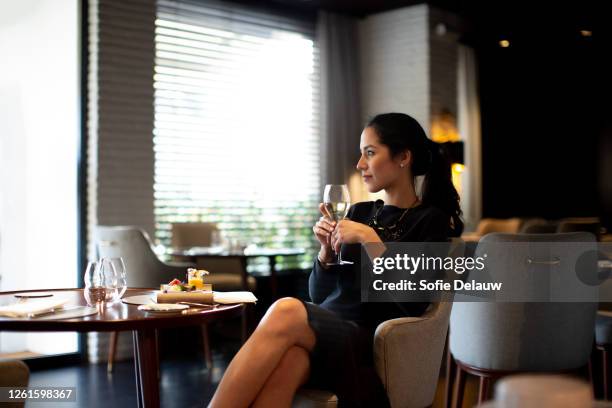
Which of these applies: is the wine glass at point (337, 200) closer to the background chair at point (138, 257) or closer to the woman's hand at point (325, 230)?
the woman's hand at point (325, 230)

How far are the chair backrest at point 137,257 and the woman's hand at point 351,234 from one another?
7.52 ft

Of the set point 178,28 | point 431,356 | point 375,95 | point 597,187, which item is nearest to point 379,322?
point 431,356

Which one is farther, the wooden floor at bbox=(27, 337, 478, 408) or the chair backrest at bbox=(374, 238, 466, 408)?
the wooden floor at bbox=(27, 337, 478, 408)

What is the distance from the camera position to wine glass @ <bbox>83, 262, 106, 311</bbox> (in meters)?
1.98

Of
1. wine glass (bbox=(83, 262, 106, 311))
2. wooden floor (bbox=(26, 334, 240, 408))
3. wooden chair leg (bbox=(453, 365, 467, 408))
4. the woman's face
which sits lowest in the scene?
wooden floor (bbox=(26, 334, 240, 408))

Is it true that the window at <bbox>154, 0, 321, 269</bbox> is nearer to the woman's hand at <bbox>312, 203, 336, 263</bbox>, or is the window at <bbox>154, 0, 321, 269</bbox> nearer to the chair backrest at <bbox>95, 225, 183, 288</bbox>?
the chair backrest at <bbox>95, 225, 183, 288</bbox>

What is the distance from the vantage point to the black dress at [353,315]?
6.57 ft

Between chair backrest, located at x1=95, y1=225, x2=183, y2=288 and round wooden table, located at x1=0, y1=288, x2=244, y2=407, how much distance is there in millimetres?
2059

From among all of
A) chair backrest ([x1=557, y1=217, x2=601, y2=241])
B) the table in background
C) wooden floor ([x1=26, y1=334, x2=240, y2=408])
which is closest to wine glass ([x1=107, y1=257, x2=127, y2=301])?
wooden floor ([x1=26, y1=334, x2=240, y2=408])

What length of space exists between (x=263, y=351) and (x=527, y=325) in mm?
1082

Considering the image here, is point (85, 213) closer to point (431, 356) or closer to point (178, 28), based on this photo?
point (178, 28)

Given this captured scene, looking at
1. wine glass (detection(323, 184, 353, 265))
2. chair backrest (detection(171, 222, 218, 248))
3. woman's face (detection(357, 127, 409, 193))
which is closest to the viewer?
wine glass (detection(323, 184, 353, 265))

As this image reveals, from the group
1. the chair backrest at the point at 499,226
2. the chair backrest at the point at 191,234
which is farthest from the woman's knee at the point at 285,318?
the chair backrest at the point at 499,226

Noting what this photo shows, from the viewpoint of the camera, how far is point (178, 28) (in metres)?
5.39
